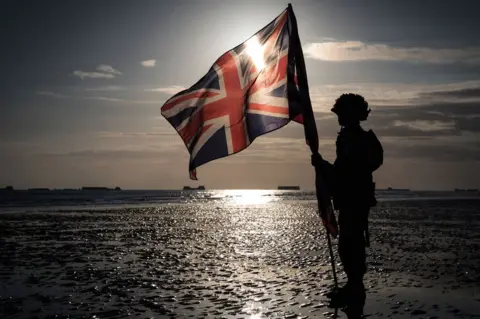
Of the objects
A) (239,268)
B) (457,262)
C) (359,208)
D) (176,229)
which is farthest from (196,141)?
(176,229)

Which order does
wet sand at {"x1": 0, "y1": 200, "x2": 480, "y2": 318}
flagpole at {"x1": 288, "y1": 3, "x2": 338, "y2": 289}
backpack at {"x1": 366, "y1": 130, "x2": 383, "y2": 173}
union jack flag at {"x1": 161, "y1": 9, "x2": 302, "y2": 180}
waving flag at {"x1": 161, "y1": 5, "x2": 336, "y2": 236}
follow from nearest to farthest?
backpack at {"x1": 366, "y1": 130, "x2": 383, "y2": 173}
flagpole at {"x1": 288, "y1": 3, "x2": 338, "y2": 289}
waving flag at {"x1": 161, "y1": 5, "x2": 336, "y2": 236}
union jack flag at {"x1": 161, "y1": 9, "x2": 302, "y2": 180}
wet sand at {"x1": 0, "y1": 200, "x2": 480, "y2": 318}

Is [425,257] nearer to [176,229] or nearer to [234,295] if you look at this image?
[234,295]

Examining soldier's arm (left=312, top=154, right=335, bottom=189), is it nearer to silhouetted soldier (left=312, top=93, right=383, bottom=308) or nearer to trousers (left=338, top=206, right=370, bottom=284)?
silhouetted soldier (left=312, top=93, right=383, bottom=308)

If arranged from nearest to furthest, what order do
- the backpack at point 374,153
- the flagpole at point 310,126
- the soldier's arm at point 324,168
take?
1. the backpack at point 374,153
2. the soldier's arm at point 324,168
3. the flagpole at point 310,126

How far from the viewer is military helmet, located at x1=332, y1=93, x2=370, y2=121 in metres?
6.68

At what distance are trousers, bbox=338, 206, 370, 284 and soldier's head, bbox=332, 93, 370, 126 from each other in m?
1.28

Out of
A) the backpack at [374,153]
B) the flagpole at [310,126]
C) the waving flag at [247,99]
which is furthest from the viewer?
the waving flag at [247,99]

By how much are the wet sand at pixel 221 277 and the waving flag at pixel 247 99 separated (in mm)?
2994

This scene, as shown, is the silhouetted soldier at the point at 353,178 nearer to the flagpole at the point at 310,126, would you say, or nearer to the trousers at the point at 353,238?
the trousers at the point at 353,238

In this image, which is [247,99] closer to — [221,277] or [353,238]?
[353,238]

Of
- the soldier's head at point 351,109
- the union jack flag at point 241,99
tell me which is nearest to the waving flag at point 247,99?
the union jack flag at point 241,99

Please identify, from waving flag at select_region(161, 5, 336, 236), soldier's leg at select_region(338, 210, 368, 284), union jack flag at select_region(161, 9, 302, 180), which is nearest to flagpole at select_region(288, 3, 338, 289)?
waving flag at select_region(161, 5, 336, 236)

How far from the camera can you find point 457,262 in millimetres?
14820

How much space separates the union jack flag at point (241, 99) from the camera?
24.0 ft
